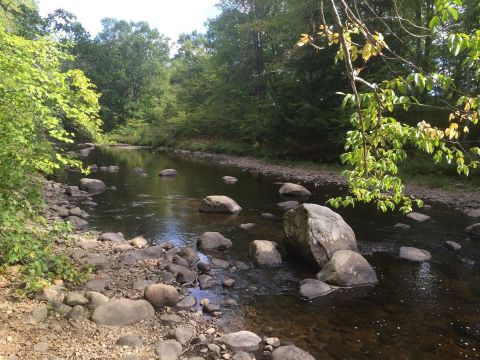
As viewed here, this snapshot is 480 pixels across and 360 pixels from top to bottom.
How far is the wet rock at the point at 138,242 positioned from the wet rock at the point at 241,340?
4595mm

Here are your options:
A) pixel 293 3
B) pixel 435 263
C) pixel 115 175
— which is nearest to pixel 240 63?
pixel 293 3

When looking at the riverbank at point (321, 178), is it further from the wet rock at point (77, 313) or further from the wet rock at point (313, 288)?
the wet rock at point (77, 313)

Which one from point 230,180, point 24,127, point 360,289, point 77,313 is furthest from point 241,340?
point 230,180

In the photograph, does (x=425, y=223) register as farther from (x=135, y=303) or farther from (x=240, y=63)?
(x=240, y=63)

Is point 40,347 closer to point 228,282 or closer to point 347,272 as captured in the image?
point 228,282

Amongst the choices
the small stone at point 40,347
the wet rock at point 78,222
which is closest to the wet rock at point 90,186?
the wet rock at point 78,222

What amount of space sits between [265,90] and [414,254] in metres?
26.5

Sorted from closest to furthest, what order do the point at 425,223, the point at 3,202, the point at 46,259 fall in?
the point at 3,202 → the point at 46,259 → the point at 425,223

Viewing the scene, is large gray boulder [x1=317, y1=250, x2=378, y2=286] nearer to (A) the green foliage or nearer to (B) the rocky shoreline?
(B) the rocky shoreline

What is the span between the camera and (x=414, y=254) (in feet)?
30.4

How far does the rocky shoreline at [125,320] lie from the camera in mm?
5141

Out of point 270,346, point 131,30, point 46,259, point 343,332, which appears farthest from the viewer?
point 131,30

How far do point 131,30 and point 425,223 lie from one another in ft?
197

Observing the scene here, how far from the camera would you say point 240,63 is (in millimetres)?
34438
